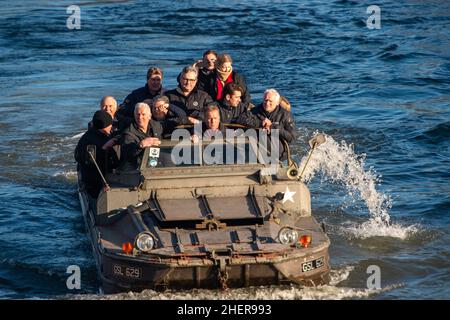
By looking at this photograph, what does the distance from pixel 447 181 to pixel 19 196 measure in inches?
277

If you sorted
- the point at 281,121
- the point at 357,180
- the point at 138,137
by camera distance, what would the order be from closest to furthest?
the point at 138,137, the point at 281,121, the point at 357,180

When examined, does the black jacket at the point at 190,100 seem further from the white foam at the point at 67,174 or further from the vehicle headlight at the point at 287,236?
the vehicle headlight at the point at 287,236

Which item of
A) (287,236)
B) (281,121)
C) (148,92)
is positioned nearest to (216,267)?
(287,236)

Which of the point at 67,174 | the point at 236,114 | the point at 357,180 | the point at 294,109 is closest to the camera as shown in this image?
the point at 236,114

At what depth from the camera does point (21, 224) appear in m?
16.8

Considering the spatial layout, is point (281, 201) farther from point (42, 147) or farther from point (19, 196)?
point (42, 147)

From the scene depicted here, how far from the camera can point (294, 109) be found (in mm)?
23922

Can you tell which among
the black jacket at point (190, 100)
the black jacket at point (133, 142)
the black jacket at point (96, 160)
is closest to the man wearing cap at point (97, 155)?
the black jacket at point (96, 160)

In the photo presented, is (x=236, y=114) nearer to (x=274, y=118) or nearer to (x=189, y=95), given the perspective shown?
(x=274, y=118)

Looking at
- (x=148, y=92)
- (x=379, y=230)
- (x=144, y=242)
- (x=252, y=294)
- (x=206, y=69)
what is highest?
(x=206, y=69)

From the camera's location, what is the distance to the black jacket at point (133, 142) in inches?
563

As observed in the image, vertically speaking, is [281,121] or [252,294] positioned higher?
[281,121]

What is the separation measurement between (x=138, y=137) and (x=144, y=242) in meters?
2.46

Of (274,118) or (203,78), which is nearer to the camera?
(274,118)
